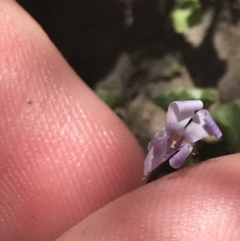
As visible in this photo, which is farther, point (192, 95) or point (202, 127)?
point (192, 95)

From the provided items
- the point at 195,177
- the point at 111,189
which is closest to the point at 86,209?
the point at 111,189

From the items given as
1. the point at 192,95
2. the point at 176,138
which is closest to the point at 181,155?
the point at 176,138

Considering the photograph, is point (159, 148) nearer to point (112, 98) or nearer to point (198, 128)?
point (198, 128)

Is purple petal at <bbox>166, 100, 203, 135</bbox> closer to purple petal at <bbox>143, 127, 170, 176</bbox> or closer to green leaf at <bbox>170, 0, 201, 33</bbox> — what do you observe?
purple petal at <bbox>143, 127, 170, 176</bbox>

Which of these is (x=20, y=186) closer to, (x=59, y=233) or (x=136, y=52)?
(x=59, y=233)

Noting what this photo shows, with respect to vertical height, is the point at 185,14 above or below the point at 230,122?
above

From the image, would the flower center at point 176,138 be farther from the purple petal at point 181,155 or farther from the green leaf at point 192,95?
the green leaf at point 192,95

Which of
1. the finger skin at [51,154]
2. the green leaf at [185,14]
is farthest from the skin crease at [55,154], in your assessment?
the green leaf at [185,14]
